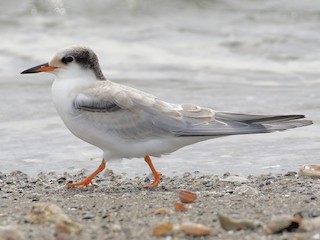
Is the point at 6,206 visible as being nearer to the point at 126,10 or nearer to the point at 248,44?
the point at 248,44

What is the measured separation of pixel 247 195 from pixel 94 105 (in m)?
1.24

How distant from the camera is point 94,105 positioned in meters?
5.80

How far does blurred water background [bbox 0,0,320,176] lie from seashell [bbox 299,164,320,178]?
0.34 metres

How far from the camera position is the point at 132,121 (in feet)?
19.2

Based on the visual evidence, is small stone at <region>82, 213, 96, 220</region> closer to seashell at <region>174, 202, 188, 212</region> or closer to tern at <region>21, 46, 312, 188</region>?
seashell at <region>174, 202, 188, 212</region>

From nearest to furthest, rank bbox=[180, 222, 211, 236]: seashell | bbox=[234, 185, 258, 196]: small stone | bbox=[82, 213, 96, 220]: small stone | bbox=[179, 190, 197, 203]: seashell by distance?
bbox=[180, 222, 211, 236]: seashell < bbox=[82, 213, 96, 220]: small stone < bbox=[179, 190, 197, 203]: seashell < bbox=[234, 185, 258, 196]: small stone

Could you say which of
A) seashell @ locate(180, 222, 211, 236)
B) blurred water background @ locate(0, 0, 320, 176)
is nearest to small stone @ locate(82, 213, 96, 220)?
seashell @ locate(180, 222, 211, 236)

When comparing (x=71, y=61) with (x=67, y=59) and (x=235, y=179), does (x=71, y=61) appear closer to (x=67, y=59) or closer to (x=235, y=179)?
(x=67, y=59)

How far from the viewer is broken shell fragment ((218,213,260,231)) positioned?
171 inches

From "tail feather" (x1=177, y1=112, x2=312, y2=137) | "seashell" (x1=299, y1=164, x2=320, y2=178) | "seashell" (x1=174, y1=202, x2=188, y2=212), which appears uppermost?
"tail feather" (x1=177, y1=112, x2=312, y2=137)

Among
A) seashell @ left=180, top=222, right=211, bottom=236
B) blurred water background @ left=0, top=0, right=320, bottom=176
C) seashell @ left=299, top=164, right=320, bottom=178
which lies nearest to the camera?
seashell @ left=180, top=222, right=211, bottom=236

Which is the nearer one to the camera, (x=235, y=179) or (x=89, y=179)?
(x=89, y=179)

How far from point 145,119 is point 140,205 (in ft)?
2.74

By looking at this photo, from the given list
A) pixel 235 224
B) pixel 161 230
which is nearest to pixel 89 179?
pixel 161 230
